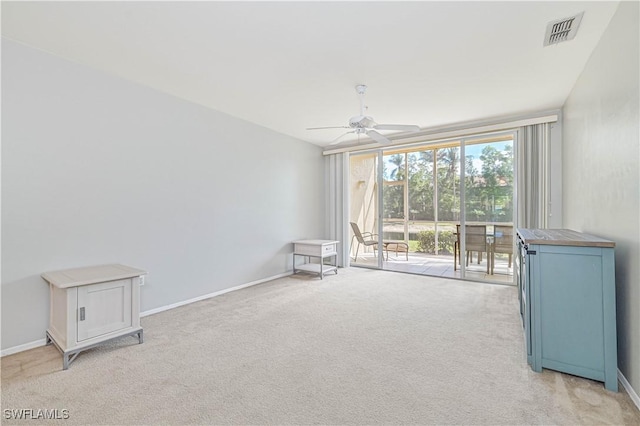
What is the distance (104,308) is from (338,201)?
449 cm

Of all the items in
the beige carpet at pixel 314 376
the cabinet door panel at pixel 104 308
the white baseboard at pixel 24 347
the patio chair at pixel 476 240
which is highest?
the patio chair at pixel 476 240

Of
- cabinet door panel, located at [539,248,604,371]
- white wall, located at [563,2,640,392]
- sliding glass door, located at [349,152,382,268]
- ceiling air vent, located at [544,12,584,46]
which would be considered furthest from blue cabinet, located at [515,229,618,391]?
sliding glass door, located at [349,152,382,268]

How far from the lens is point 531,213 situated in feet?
14.3

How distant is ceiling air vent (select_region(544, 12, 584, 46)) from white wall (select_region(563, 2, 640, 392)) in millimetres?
216

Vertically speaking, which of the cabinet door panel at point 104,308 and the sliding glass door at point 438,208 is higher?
the sliding glass door at point 438,208

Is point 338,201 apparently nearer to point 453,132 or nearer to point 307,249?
point 307,249

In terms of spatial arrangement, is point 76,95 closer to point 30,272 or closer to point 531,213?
point 30,272

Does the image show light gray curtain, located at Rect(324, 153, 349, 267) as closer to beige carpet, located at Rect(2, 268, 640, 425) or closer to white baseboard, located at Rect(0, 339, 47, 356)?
beige carpet, located at Rect(2, 268, 640, 425)

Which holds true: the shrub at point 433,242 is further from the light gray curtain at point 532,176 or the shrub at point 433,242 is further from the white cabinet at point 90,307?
the white cabinet at point 90,307

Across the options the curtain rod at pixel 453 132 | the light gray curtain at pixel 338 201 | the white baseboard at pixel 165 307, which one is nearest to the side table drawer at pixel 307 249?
the white baseboard at pixel 165 307

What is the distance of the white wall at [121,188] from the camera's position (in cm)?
253

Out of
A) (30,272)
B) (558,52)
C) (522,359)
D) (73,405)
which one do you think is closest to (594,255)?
(522,359)

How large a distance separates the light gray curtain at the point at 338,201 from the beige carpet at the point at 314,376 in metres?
2.71

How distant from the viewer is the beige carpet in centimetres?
175
